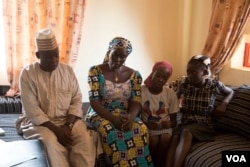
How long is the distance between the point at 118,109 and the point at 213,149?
765 millimetres

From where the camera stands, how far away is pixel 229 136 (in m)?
2.56

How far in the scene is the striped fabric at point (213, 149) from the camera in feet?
7.21

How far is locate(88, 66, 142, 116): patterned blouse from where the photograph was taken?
2.57 metres

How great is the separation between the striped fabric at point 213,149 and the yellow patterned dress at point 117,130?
12.8 inches

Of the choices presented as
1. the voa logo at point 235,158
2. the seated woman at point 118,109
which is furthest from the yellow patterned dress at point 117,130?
the voa logo at point 235,158

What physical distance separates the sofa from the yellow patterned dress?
1.16 feet

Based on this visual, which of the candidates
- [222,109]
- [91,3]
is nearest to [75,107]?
[222,109]

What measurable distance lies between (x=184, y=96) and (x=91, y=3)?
142 centimetres

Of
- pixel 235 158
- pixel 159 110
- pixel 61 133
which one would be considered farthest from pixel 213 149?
pixel 61 133

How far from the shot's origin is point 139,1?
366 cm

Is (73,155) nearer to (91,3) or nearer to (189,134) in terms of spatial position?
(189,134)

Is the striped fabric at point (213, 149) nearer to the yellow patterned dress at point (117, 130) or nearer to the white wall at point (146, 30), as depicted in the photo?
the yellow patterned dress at point (117, 130)

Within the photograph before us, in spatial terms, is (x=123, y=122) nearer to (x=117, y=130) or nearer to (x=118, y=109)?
(x=117, y=130)

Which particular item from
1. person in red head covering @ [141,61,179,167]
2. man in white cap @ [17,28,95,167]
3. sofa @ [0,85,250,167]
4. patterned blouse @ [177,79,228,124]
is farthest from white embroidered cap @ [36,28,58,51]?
patterned blouse @ [177,79,228,124]
